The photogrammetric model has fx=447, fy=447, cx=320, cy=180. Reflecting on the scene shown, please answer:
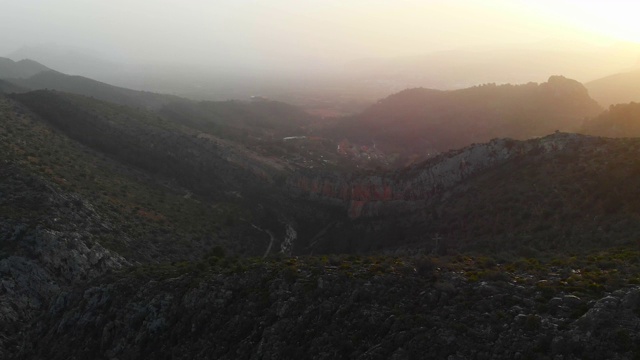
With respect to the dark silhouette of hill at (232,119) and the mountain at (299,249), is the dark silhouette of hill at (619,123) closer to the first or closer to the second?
the mountain at (299,249)

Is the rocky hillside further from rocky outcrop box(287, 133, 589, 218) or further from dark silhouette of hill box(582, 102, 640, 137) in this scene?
dark silhouette of hill box(582, 102, 640, 137)

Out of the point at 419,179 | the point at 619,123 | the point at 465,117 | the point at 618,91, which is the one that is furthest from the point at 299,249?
the point at 618,91

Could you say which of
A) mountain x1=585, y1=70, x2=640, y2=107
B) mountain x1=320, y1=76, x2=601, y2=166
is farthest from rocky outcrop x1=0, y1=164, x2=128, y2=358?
mountain x1=585, y1=70, x2=640, y2=107

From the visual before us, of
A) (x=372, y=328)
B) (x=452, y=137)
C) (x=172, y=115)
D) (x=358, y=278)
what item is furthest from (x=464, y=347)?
(x=172, y=115)

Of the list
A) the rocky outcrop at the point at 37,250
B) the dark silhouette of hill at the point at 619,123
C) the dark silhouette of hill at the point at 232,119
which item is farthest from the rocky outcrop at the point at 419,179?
the dark silhouette of hill at the point at 232,119

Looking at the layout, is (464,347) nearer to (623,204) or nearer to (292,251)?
(623,204)
